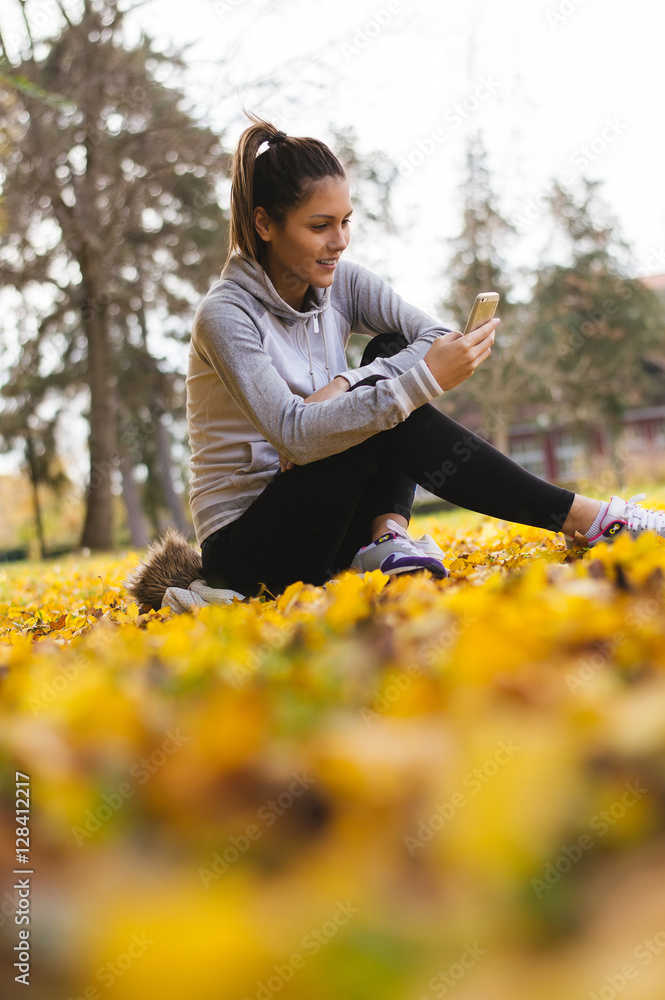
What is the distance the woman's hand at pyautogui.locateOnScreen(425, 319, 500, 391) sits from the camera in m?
2.32

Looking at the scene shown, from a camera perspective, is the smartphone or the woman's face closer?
the smartphone

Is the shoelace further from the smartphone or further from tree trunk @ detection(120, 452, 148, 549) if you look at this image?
tree trunk @ detection(120, 452, 148, 549)

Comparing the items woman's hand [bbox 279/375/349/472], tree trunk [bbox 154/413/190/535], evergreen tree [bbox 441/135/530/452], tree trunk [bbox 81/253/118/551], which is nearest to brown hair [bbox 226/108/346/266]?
woman's hand [bbox 279/375/349/472]

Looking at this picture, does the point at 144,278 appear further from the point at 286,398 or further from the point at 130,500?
the point at 286,398

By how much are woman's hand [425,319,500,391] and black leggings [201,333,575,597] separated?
0.13 meters

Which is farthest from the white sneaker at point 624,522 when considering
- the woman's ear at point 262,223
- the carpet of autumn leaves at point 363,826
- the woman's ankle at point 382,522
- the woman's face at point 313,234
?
the woman's ear at point 262,223

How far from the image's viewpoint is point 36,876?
2.71 ft

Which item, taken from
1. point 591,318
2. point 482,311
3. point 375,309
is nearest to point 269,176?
point 375,309

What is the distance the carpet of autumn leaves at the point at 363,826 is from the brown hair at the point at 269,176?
1.97 meters

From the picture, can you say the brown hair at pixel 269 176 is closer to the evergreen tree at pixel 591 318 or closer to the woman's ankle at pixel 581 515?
the woman's ankle at pixel 581 515

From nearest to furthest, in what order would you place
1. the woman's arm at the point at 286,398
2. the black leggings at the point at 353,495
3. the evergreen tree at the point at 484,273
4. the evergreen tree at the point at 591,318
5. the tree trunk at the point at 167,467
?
the woman's arm at the point at 286,398 → the black leggings at the point at 353,495 → the tree trunk at the point at 167,467 → the evergreen tree at the point at 484,273 → the evergreen tree at the point at 591,318

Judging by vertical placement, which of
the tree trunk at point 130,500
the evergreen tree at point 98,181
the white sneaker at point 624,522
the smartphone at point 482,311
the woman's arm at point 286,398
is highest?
the evergreen tree at point 98,181

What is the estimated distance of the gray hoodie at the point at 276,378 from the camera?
7.54 ft

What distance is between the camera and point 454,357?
233cm
